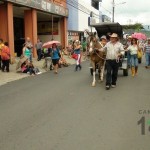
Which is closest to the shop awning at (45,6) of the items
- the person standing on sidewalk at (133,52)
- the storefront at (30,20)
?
the storefront at (30,20)

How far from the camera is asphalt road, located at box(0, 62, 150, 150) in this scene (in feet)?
20.2

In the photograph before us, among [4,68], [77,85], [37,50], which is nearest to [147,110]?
[77,85]

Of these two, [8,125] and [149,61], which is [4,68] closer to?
[149,61]

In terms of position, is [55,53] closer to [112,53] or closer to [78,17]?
[112,53]

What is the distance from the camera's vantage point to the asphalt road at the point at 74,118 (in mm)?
6160

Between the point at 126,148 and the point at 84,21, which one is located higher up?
the point at 84,21

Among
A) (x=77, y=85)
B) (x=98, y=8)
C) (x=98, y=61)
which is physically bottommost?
(x=77, y=85)

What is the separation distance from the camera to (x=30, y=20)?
29.7 meters

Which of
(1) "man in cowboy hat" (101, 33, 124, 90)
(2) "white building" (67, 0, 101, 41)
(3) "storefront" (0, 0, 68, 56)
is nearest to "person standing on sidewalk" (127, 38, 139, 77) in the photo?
(1) "man in cowboy hat" (101, 33, 124, 90)

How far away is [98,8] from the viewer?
6050cm

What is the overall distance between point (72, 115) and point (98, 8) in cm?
5380

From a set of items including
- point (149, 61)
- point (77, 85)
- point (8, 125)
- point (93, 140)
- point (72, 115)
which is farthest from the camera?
point (149, 61)

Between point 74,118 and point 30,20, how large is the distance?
2278 centimetres

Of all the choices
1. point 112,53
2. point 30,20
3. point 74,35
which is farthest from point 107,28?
point 74,35
